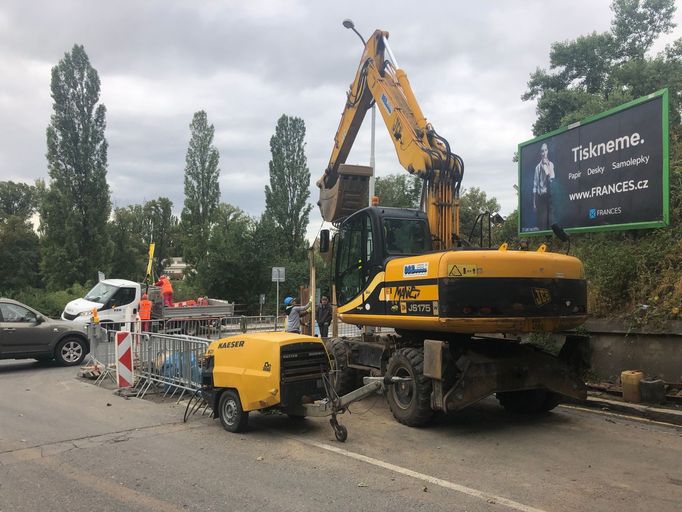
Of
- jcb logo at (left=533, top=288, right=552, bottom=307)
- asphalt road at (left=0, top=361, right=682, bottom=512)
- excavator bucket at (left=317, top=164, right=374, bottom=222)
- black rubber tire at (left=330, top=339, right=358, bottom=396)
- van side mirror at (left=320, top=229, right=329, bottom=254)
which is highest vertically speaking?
excavator bucket at (left=317, top=164, right=374, bottom=222)

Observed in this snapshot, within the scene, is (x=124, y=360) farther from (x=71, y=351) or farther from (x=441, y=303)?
(x=441, y=303)

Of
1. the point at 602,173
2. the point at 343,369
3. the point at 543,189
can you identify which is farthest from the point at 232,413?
the point at 543,189

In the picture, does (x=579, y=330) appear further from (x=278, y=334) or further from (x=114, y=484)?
(x=114, y=484)

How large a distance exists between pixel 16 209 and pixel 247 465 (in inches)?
2702

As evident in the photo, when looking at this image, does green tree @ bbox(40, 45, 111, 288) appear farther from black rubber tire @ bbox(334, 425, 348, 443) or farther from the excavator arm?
black rubber tire @ bbox(334, 425, 348, 443)

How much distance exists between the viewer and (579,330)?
392 inches

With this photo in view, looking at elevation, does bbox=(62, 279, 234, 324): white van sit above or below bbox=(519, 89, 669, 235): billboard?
below

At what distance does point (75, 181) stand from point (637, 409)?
34.9 m

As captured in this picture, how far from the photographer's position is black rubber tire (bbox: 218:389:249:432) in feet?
22.8

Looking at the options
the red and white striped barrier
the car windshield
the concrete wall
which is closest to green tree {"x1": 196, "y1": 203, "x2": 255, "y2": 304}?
the car windshield

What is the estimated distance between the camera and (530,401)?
323 inches

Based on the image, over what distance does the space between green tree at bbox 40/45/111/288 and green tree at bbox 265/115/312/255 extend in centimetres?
1237

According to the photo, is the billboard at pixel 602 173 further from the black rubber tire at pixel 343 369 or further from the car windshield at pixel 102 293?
the car windshield at pixel 102 293

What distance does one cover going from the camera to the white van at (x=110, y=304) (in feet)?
57.6
